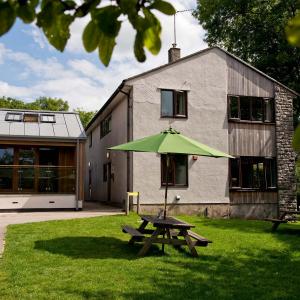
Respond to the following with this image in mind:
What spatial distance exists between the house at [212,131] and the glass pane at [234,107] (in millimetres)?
48

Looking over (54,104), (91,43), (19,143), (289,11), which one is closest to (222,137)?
(19,143)

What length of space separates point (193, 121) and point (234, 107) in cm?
297

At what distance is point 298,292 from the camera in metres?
6.50

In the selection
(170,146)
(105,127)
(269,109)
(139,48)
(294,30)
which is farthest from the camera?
(105,127)

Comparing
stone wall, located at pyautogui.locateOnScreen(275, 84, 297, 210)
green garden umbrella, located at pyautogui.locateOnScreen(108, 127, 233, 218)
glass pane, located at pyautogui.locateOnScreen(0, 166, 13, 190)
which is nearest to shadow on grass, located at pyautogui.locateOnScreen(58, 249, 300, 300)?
green garden umbrella, located at pyautogui.locateOnScreen(108, 127, 233, 218)

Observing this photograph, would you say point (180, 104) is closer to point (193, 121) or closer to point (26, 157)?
point (193, 121)

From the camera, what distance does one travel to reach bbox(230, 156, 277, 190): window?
1919 centimetres

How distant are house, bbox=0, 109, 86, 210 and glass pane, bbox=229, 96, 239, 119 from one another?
6.92 metres

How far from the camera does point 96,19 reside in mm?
1511

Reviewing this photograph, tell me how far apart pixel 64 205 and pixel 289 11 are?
1869 cm

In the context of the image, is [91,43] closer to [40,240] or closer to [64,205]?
[40,240]

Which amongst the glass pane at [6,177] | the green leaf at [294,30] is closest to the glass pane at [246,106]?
the glass pane at [6,177]

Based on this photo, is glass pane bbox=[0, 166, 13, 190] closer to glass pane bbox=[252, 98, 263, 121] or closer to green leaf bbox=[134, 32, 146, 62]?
glass pane bbox=[252, 98, 263, 121]

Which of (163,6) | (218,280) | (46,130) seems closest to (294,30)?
(163,6)
